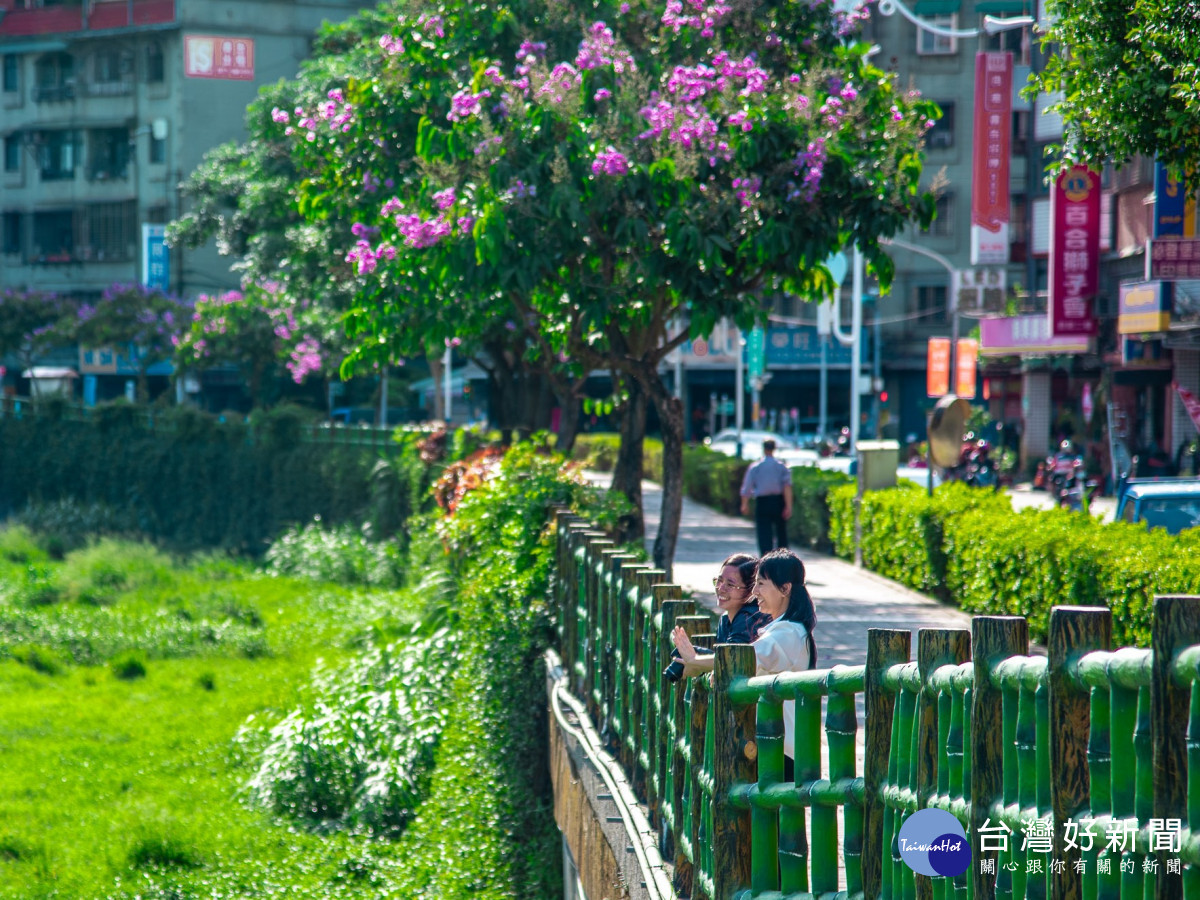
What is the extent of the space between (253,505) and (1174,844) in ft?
95.9

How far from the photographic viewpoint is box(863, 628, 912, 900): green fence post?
142 inches

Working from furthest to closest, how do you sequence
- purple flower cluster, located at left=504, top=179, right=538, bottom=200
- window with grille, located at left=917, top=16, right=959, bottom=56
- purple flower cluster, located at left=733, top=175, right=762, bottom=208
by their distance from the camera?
window with grille, located at left=917, top=16, right=959, bottom=56
purple flower cluster, located at left=733, top=175, right=762, bottom=208
purple flower cluster, located at left=504, top=179, right=538, bottom=200

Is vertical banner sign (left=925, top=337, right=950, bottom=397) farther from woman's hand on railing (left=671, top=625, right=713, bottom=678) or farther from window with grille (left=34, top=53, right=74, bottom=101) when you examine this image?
window with grille (left=34, top=53, right=74, bottom=101)

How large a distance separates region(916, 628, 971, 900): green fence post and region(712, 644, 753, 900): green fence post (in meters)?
0.93

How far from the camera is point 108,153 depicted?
5431cm

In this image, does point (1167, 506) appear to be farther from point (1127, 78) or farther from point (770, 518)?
→ point (770, 518)

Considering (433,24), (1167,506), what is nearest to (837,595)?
(1167,506)

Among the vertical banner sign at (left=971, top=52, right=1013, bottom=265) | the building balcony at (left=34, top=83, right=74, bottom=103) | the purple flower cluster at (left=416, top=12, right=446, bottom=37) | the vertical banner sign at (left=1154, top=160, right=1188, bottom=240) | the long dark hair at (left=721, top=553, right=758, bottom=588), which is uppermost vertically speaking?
the building balcony at (left=34, top=83, right=74, bottom=103)

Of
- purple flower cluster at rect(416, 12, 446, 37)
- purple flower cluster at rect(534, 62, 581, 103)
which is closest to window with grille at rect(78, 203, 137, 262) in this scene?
purple flower cluster at rect(416, 12, 446, 37)

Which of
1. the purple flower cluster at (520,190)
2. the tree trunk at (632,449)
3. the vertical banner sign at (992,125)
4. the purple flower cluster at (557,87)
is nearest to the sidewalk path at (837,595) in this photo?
the tree trunk at (632,449)

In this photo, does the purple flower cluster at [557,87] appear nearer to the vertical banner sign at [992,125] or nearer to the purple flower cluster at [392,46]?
the purple flower cluster at [392,46]

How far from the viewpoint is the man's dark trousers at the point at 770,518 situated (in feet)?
55.6

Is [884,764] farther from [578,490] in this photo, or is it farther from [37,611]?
[37,611]

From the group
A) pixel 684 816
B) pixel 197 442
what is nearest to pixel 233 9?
pixel 197 442
